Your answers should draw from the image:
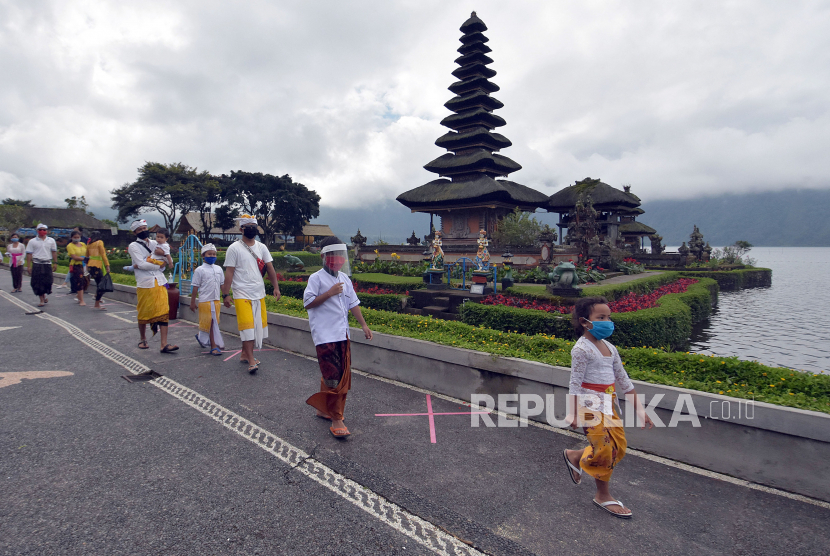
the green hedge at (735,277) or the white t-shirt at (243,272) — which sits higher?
the white t-shirt at (243,272)

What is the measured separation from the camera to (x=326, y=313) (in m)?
4.41

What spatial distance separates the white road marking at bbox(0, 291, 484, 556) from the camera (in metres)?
2.87

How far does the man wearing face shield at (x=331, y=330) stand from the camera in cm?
432

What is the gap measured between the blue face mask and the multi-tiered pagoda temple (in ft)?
84.0

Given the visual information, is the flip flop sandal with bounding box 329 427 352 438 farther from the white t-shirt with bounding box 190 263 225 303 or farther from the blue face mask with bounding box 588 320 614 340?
the white t-shirt with bounding box 190 263 225 303

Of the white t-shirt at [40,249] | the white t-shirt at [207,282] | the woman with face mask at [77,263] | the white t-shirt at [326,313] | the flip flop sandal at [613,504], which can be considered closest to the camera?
the flip flop sandal at [613,504]

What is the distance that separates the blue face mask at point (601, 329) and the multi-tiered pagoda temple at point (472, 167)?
2561 centimetres

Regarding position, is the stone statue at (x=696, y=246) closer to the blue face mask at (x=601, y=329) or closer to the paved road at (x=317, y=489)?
the paved road at (x=317, y=489)

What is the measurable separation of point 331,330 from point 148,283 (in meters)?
4.76

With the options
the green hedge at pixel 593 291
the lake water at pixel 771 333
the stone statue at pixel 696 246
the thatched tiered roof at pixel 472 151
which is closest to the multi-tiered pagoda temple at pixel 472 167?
the thatched tiered roof at pixel 472 151

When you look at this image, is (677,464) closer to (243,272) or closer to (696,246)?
(243,272)

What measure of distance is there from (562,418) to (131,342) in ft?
25.8

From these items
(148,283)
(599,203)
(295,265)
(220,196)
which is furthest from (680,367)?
(220,196)

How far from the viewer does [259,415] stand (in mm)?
4828
